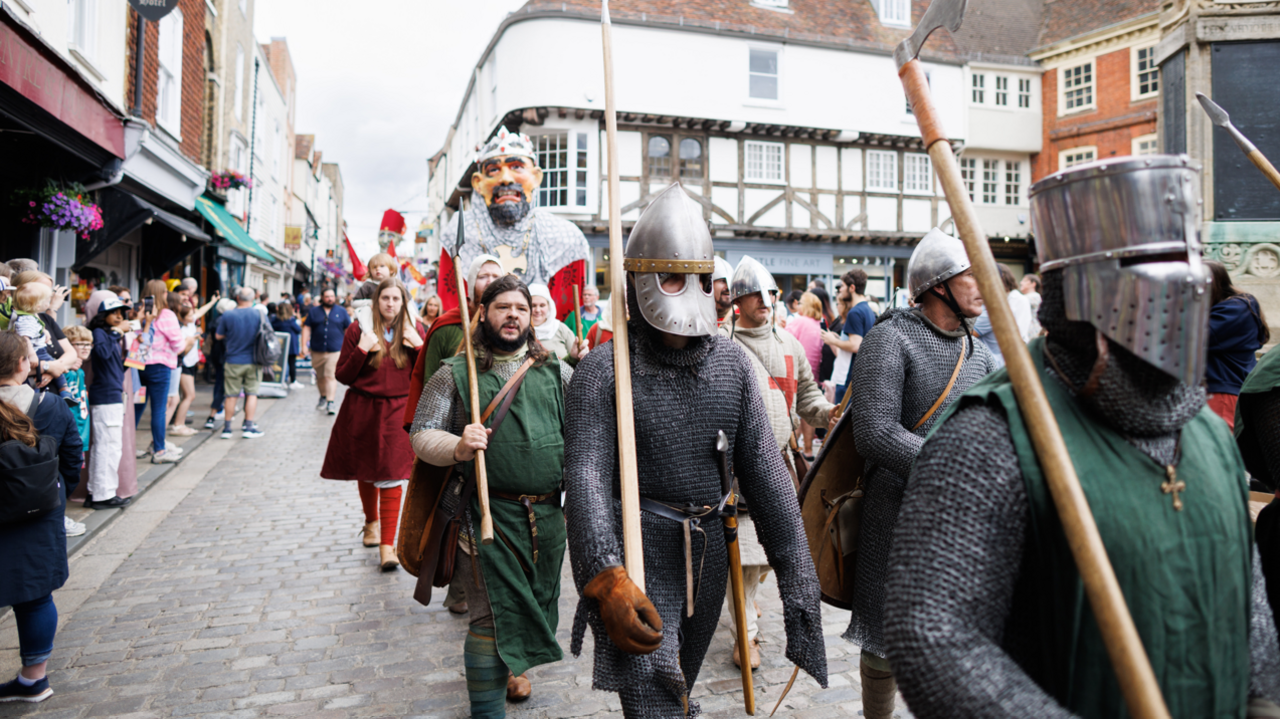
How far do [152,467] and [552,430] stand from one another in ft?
21.4

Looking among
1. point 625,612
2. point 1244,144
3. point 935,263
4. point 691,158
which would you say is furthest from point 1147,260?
point 691,158

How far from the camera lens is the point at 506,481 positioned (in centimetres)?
325

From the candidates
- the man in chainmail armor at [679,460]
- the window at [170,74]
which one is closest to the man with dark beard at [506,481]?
the man in chainmail armor at [679,460]

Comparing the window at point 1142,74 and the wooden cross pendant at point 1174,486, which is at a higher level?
the window at point 1142,74

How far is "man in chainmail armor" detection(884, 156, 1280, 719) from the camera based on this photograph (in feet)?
3.86

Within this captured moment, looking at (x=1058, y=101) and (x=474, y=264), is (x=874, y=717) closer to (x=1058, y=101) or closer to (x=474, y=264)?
(x=474, y=264)

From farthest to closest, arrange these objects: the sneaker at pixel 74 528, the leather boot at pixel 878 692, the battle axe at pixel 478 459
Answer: the sneaker at pixel 74 528 → the battle axe at pixel 478 459 → the leather boot at pixel 878 692

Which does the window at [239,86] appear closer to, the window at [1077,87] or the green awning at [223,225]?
the green awning at [223,225]

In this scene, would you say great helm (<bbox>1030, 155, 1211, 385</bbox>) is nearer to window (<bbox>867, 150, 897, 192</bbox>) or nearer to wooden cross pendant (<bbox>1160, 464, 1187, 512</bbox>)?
wooden cross pendant (<bbox>1160, 464, 1187, 512</bbox>)

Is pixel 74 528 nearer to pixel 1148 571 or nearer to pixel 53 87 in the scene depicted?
pixel 53 87

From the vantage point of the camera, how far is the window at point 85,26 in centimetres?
876

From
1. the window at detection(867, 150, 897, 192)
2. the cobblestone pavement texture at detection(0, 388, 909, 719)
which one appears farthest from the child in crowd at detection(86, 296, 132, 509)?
the window at detection(867, 150, 897, 192)

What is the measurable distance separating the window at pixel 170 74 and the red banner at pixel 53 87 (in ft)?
14.9

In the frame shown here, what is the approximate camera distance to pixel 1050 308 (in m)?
1.33
